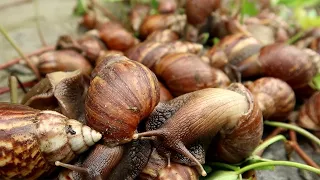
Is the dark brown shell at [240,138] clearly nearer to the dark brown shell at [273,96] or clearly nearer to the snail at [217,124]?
the snail at [217,124]

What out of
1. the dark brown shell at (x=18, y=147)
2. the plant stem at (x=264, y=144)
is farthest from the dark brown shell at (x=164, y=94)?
the dark brown shell at (x=18, y=147)

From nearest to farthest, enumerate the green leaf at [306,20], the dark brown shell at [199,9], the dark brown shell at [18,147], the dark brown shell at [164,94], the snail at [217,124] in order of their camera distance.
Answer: the dark brown shell at [18,147]
the snail at [217,124]
the dark brown shell at [164,94]
the green leaf at [306,20]
the dark brown shell at [199,9]

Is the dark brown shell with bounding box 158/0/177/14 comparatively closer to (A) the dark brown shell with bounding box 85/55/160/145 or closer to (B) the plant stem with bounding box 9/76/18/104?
(B) the plant stem with bounding box 9/76/18/104

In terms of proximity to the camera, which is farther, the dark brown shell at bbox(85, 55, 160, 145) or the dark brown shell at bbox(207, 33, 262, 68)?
the dark brown shell at bbox(207, 33, 262, 68)

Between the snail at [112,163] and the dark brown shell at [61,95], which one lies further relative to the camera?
the dark brown shell at [61,95]

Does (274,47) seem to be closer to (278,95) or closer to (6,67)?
(278,95)

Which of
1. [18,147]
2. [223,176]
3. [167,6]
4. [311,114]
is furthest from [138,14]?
[18,147]

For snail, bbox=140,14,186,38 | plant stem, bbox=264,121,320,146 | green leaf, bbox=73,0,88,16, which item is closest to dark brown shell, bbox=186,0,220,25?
snail, bbox=140,14,186,38
